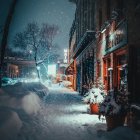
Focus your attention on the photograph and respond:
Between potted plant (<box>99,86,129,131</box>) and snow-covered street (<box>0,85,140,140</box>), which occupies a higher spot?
potted plant (<box>99,86,129,131</box>)

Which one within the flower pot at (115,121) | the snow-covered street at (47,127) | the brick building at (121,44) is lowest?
the snow-covered street at (47,127)

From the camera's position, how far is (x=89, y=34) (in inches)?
770

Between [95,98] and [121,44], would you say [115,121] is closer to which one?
[121,44]

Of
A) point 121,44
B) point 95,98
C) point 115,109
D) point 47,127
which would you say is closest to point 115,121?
point 115,109

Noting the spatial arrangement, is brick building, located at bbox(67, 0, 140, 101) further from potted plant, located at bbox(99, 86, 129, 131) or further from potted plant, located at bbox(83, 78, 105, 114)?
potted plant, located at bbox(99, 86, 129, 131)

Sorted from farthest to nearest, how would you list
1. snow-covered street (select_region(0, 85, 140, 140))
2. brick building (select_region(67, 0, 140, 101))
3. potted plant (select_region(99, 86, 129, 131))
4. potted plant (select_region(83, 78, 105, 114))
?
1. potted plant (select_region(83, 78, 105, 114))
2. brick building (select_region(67, 0, 140, 101))
3. potted plant (select_region(99, 86, 129, 131))
4. snow-covered street (select_region(0, 85, 140, 140))

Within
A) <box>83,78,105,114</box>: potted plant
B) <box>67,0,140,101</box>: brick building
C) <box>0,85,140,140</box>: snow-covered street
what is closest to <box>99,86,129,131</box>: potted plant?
<box>0,85,140,140</box>: snow-covered street

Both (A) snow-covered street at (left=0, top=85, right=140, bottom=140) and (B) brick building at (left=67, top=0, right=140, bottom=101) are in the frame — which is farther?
(B) brick building at (left=67, top=0, right=140, bottom=101)

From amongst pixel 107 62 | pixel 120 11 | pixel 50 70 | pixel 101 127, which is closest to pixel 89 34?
pixel 107 62

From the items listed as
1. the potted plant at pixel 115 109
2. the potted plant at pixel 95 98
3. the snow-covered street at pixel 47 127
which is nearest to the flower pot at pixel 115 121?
the potted plant at pixel 115 109

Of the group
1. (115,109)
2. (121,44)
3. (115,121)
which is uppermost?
(121,44)

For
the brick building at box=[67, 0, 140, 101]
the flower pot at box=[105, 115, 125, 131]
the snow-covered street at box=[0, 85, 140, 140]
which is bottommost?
the snow-covered street at box=[0, 85, 140, 140]

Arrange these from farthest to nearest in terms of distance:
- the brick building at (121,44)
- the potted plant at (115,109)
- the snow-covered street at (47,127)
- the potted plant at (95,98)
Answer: the potted plant at (95,98), the brick building at (121,44), the potted plant at (115,109), the snow-covered street at (47,127)

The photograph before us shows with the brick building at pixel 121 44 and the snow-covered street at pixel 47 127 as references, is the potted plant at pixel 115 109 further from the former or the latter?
the brick building at pixel 121 44
